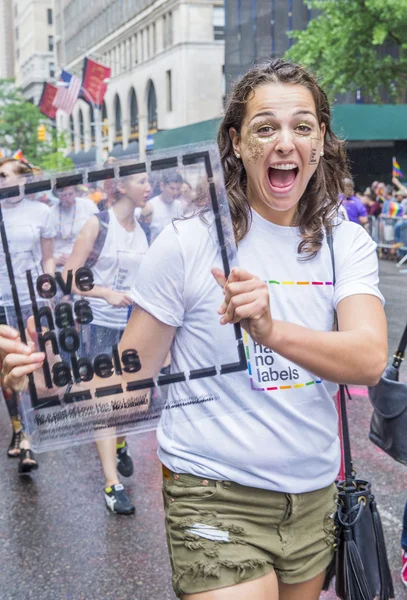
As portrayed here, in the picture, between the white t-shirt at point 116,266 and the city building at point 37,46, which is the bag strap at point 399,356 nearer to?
the white t-shirt at point 116,266

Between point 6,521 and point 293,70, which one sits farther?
point 6,521

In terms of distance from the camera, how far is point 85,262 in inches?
74.1

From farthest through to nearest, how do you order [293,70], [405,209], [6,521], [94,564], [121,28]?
[121,28]
[405,209]
[6,521]
[94,564]
[293,70]

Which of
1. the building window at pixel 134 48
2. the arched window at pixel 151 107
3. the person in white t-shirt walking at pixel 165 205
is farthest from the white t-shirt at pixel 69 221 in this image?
the building window at pixel 134 48

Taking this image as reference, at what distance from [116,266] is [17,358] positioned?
332mm

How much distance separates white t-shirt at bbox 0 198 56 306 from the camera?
5.84ft

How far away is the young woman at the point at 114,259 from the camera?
188 cm

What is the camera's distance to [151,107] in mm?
61531

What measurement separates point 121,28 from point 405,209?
182ft

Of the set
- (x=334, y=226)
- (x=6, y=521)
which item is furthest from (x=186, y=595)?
(x=6, y=521)

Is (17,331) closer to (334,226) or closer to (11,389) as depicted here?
(11,389)

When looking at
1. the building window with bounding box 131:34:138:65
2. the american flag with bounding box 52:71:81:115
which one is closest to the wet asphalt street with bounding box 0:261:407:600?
the american flag with bounding box 52:71:81:115

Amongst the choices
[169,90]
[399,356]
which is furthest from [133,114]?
[399,356]

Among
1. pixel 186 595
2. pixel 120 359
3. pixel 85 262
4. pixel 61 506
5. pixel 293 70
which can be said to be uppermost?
pixel 293 70
